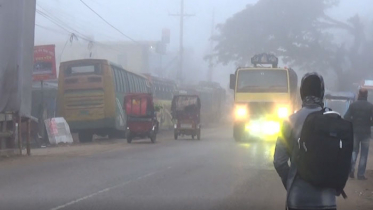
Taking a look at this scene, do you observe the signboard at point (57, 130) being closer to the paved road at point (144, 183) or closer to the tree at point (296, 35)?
the paved road at point (144, 183)

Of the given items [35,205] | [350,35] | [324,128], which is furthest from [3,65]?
[350,35]

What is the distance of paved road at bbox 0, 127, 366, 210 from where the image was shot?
33.4 feet

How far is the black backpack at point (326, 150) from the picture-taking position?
462cm

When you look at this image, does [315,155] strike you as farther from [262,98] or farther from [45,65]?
[45,65]

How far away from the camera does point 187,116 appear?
3016 centimetres

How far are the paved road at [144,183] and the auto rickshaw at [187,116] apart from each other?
36.3ft

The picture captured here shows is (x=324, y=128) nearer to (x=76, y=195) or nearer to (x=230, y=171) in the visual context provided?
(x=76, y=195)

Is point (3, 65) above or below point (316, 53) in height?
below


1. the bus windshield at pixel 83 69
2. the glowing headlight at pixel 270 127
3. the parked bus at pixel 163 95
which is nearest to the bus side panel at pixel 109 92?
the bus windshield at pixel 83 69

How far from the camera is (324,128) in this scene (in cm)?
463

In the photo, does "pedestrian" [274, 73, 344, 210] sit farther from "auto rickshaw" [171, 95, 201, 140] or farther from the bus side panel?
the bus side panel

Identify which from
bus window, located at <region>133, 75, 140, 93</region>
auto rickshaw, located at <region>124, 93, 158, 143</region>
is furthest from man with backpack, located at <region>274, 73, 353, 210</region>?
bus window, located at <region>133, 75, 140, 93</region>

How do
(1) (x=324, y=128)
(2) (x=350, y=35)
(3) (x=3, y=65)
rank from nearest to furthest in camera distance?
(1) (x=324, y=128) < (3) (x=3, y=65) < (2) (x=350, y=35)

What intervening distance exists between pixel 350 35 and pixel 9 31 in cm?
3935
